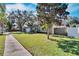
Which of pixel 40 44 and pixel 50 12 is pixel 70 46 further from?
pixel 50 12

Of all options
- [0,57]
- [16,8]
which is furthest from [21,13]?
[0,57]

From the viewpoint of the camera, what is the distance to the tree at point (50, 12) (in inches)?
153

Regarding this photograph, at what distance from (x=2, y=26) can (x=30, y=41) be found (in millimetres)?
476

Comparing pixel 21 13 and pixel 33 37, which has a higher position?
pixel 21 13

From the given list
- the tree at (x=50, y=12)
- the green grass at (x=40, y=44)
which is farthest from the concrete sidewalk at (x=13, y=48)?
the tree at (x=50, y=12)

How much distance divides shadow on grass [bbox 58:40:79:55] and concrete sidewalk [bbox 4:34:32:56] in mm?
511

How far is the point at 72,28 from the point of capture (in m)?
3.94

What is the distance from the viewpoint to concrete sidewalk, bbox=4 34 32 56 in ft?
12.5

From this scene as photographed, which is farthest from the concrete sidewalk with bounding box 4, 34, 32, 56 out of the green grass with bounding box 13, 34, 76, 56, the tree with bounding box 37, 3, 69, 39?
the tree with bounding box 37, 3, 69, 39

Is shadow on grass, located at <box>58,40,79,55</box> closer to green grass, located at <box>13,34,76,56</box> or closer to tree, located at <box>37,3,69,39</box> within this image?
green grass, located at <box>13,34,76,56</box>

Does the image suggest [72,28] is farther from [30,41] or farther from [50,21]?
[30,41]

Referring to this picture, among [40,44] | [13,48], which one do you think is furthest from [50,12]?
[13,48]

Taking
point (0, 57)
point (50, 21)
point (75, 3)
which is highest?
point (75, 3)

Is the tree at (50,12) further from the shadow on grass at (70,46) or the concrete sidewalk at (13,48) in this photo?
the concrete sidewalk at (13,48)
